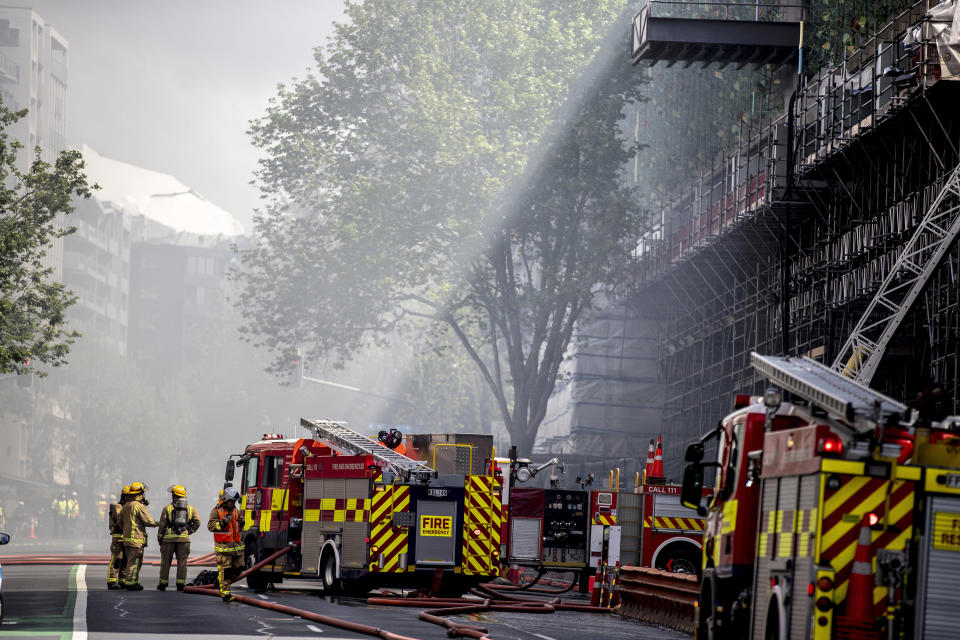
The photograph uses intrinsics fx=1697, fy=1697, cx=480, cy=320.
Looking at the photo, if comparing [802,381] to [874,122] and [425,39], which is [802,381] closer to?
[874,122]

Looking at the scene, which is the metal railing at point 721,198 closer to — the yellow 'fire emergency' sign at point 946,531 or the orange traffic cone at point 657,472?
the orange traffic cone at point 657,472

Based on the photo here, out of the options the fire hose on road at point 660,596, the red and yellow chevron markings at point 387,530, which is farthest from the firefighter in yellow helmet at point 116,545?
the fire hose on road at point 660,596

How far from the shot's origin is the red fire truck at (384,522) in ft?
81.9

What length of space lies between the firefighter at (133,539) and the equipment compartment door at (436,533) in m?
4.31

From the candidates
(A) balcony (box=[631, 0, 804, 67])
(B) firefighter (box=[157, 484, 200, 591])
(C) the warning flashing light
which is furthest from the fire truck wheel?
(A) balcony (box=[631, 0, 804, 67])

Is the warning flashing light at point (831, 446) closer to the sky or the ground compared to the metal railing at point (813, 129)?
closer to the ground

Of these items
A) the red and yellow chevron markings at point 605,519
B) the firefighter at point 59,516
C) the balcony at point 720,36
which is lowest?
the firefighter at point 59,516

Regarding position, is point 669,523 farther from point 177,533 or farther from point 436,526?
point 177,533

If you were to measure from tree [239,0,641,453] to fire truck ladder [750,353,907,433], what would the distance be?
35.1 meters

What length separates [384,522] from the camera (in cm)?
2488

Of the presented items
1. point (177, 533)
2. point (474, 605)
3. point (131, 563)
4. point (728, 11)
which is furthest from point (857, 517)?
point (728, 11)

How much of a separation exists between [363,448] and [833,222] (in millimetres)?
16666

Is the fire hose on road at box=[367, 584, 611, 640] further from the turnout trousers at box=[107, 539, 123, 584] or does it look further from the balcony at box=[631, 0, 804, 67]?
the balcony at box=[631, 0, 804, 67]

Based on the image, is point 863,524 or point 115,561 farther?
point 115,561
